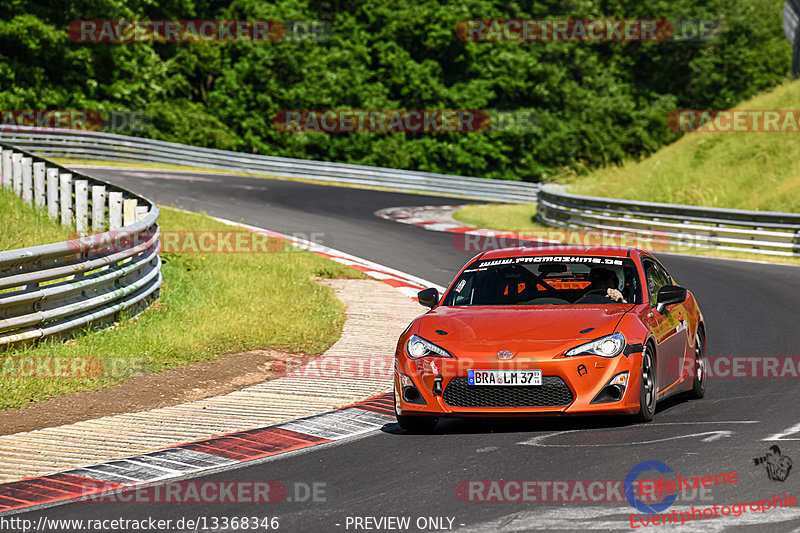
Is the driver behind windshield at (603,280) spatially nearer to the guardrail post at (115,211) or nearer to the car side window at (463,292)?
the car side window at (463,292)

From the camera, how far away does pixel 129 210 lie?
15.8m

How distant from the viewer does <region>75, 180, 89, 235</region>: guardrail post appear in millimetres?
16406

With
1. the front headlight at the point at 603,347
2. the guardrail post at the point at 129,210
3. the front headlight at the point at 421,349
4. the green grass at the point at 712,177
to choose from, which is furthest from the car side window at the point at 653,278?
the green grass at the point at 712,177

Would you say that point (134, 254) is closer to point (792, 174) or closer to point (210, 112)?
point (792, 174)

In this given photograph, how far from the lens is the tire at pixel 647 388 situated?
793 cm

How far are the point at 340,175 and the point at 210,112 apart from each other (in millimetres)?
15002

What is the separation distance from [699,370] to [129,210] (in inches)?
360

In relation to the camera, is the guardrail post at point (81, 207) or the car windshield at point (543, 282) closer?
the car windshield at point (543, 282)

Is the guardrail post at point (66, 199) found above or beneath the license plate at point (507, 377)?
beneath

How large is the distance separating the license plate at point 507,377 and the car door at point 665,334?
121 centimetres

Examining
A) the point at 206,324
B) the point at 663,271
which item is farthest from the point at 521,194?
the point at 663,271

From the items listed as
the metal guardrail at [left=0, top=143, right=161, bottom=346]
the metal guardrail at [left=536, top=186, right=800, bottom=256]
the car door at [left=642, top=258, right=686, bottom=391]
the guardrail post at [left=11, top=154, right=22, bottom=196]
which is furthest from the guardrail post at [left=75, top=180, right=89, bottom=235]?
the metal guardrail at [left=536, top=186, right=800, bottom=256]

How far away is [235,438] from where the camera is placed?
26.3 feet

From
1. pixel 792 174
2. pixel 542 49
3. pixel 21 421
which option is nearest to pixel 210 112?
pixel 542 49
